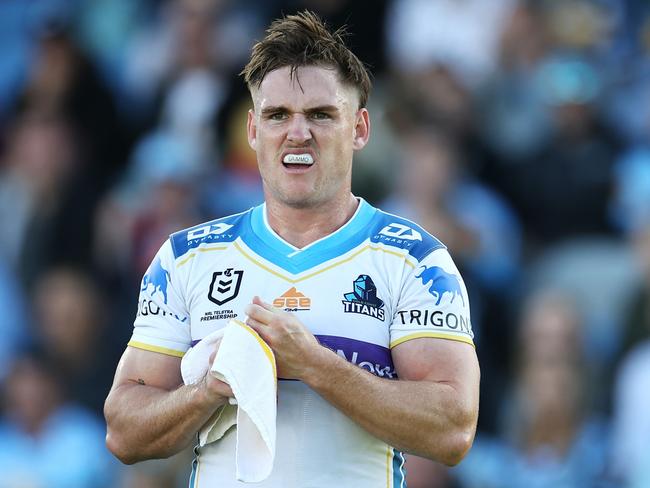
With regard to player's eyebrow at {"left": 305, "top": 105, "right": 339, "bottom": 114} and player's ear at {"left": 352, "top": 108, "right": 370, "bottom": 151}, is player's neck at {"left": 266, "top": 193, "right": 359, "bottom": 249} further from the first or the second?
player's eyebrow at {"left": 305, "top": 105, "right": 339, "bottom": 114}

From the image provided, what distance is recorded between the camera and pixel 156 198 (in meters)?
10.9

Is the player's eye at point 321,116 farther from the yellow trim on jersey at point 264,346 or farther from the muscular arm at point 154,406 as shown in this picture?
the muscular arm at point 154,406

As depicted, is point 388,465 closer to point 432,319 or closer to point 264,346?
point 432,319

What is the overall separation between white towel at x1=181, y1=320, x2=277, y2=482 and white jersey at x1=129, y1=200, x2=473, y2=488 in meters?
0.23

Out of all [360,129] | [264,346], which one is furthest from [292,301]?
[360,129]

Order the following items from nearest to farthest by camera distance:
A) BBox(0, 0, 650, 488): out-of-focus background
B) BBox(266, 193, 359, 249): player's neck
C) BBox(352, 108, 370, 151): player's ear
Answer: BBox(266, 193, 359, 249): player's neck
BBox(352, 108, 370, 151): player's ear
BBox(0, 0, 650, 488): out-of-focus background

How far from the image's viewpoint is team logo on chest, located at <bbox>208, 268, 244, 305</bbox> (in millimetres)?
4930

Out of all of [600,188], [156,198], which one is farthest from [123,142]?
[600,188]

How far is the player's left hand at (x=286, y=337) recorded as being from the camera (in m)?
4.55

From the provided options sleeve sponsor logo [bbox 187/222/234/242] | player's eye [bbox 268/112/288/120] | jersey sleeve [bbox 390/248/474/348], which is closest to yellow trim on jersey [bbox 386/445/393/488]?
jersey sleeve [bbox 390/248/474/348]

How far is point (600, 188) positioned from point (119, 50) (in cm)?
528

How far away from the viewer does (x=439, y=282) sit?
16.1 feet

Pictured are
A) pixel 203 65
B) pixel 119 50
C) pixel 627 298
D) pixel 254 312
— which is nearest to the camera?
pixel 254 312

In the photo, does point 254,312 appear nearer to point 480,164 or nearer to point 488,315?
point 488,315
